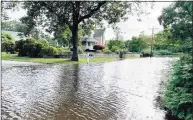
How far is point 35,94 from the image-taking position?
902 cm

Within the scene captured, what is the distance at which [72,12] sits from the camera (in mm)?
26766

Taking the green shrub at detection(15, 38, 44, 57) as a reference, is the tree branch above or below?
above

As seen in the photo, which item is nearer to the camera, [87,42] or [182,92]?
[182,92]

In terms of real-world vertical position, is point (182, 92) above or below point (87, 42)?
below

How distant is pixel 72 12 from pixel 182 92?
2180 centimetres

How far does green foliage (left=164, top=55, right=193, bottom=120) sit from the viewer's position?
5948 millimetres

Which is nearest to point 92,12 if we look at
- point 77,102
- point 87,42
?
point 77,102

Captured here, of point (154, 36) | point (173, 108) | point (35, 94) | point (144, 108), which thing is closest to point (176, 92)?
point (173, 108)

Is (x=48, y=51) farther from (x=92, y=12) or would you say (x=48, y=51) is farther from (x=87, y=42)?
(x=87, y=42)

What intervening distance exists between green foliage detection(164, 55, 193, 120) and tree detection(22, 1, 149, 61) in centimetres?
1943

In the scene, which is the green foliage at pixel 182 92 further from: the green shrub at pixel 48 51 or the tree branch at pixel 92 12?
the green shrub at pixel 48 51

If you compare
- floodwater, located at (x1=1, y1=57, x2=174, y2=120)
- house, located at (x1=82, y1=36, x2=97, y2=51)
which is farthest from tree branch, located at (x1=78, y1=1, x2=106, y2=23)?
house, located at (x1=82, y1=36, x2=97, y2=51)

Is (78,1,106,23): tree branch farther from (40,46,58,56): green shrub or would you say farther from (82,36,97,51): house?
(82,36,97,51): house

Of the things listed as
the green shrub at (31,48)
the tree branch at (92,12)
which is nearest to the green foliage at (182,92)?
the tree branch at (92,12)
